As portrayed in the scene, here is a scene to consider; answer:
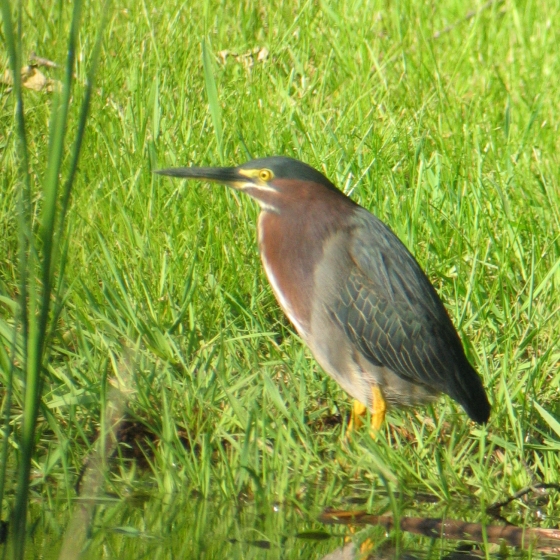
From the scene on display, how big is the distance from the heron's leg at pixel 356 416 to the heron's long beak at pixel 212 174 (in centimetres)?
99

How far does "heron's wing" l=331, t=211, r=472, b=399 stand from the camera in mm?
3811

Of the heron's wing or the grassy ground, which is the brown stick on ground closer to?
the grassy ground

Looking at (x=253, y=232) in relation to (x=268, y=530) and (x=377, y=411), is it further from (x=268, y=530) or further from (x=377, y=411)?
(x=268, y=530)

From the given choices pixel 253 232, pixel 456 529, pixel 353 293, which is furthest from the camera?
pixel 253 232

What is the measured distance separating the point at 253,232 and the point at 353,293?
2.69ft

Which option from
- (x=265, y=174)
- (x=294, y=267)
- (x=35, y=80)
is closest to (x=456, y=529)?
(x=294, y=267)

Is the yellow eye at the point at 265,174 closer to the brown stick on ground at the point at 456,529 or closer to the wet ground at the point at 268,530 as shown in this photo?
the wet ground at the point at 268,530

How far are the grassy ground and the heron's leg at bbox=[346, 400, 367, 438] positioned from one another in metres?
0.05

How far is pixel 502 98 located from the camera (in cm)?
588

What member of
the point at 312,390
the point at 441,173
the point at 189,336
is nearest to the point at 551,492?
the point at 312,390

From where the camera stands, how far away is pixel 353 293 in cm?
382

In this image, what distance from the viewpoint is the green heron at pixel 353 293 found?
378cm

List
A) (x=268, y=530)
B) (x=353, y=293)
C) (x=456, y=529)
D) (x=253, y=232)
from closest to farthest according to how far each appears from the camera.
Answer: (x=268, y=530) < (x=456, y=529) < (x=353, y=293) < (x=253, y=232)

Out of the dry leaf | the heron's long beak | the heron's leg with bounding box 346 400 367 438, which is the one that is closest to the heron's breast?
the heron's long beak
